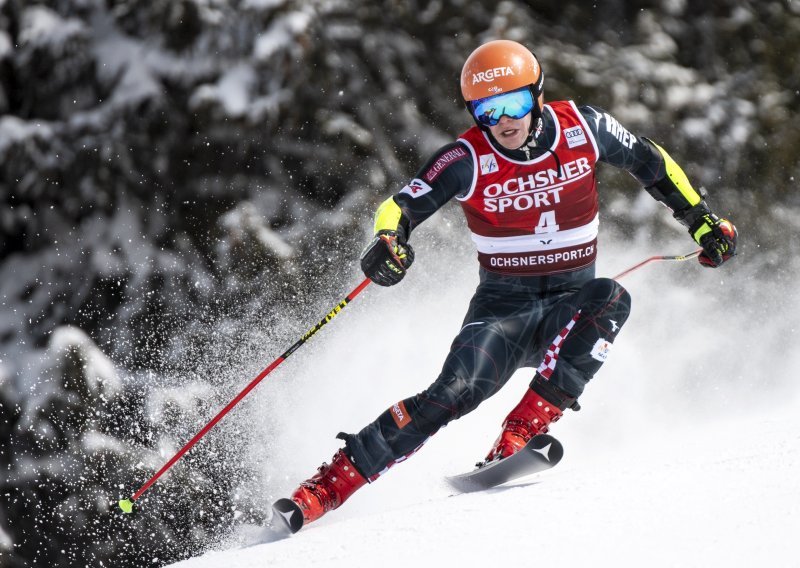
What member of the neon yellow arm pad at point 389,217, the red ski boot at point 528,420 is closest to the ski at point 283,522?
the red ski boot at point 528,420

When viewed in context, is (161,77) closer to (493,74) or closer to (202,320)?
(202,320)

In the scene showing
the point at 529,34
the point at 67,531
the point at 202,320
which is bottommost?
the point at 67,531

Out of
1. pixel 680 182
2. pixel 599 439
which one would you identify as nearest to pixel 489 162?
pixel 680 182

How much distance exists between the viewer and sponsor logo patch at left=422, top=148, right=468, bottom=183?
366cm

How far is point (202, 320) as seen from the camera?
6.11 metres

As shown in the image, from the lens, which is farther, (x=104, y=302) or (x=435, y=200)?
(x=104, y=302)

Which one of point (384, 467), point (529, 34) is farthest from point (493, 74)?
point (529, 34)

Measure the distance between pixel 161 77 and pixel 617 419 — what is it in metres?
4.02

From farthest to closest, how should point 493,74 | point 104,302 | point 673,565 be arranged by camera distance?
point 104,302
point 493,74
point 673,565

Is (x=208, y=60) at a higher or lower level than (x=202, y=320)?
higher

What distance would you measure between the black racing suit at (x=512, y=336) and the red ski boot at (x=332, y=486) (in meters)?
0.04

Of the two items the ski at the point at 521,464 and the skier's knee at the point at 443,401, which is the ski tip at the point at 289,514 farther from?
the ski at the point at 521,464

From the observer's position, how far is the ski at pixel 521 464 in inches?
130

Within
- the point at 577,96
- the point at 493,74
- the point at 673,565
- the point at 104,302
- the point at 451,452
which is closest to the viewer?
the point at 673,565
